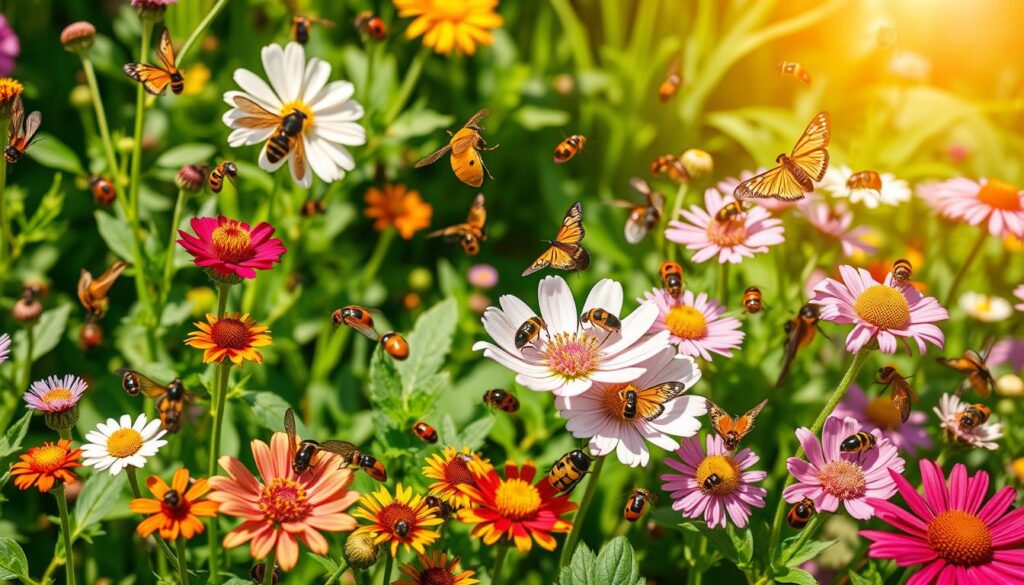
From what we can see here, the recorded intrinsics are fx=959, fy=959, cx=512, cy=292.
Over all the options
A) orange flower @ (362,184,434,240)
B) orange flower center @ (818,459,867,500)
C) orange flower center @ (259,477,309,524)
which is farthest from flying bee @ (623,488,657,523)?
orange flower @ (362,184,434,240)

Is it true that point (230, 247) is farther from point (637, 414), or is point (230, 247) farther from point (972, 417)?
point (972, 417)

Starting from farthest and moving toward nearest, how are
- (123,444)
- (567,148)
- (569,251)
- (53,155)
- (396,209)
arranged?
(396,209) → (53,155) → (567,148) → (569,251) → (123,444)

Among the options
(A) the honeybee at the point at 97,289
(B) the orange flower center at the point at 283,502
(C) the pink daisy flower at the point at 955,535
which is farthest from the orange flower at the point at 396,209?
(C) the pink daisy flower at the point at 955,535

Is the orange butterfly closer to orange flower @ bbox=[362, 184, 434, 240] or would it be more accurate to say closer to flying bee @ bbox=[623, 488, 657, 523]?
flying bee @ bbox=[623, 488, 657, 523]

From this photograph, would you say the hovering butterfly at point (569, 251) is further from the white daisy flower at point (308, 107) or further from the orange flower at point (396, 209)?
the orange flower at point (396, 209)

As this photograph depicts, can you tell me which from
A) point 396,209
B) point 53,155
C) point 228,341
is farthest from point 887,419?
point 53,155
